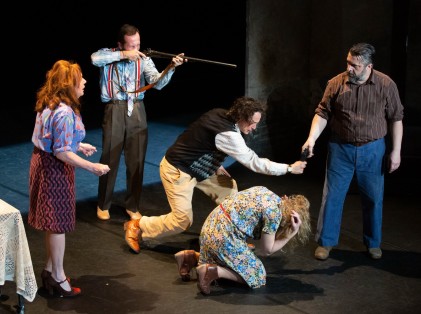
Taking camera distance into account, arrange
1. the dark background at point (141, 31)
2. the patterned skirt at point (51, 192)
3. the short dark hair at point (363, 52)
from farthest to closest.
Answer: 1. the dark background at point (141, 31)
2. the short dark hair at point (363, 52)
3. the patterned skirt at point (51, 192)

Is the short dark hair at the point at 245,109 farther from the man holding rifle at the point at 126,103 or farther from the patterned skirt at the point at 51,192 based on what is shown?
the patterned skirt at the point at 51,192

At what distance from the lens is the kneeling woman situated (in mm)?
4676

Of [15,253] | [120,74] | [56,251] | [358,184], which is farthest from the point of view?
[120,74]

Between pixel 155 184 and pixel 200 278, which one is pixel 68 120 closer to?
pixel 200 278

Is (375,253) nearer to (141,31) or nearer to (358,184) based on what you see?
(358,184)

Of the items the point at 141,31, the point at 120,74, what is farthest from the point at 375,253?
the point at 141,31

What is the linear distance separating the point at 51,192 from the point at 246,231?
1149 mm

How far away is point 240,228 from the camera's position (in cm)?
472

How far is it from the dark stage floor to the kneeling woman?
0.14m

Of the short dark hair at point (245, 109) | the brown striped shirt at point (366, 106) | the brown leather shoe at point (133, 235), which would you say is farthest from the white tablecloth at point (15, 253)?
the brown striped shirt at point (366, 106)

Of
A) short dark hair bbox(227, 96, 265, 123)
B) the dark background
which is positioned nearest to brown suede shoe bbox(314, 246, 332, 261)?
short dark hair bbox(227, 96, 265, 123)

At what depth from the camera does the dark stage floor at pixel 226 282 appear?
4703 mm

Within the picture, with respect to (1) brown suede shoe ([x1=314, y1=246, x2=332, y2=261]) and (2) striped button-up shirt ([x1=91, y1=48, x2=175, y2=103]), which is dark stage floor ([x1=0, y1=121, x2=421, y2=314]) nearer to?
(1) brown suede shoe ([x1=314, y1=246, x2=332, y2=261])

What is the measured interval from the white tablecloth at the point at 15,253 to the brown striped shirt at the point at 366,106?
216 centimetres
